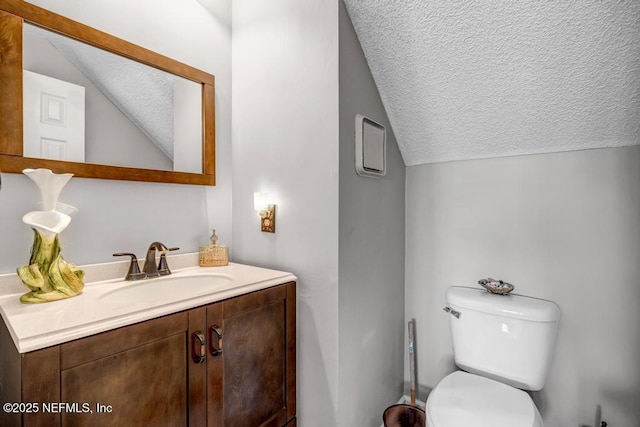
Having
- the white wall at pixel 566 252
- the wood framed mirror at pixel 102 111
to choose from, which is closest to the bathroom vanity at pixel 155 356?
the wood framed mirror at pixel 102 111

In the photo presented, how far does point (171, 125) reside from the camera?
4.97ft

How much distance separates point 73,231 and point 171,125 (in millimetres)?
625

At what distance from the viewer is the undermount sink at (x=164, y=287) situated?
1.17m

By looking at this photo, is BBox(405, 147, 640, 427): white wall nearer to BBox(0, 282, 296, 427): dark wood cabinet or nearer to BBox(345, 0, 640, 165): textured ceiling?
BBox(345, 0, 640, 165): textured ceiling

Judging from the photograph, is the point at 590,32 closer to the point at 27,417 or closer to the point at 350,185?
the point at 350,185

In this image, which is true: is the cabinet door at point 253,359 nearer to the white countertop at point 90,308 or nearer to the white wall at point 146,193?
the white countertop at point 90,308

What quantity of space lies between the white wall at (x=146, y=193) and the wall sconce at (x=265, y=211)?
0.90ft

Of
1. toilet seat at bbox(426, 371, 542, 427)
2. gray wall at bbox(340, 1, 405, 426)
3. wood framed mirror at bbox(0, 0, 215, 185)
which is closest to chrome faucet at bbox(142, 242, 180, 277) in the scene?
wood framed mirror at bbox(0, 0, 215, 185)

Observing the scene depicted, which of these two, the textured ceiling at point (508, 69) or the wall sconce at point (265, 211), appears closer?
the textured ceiling at point (508, 69)

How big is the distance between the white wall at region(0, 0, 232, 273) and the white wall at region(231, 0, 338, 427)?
12 cm

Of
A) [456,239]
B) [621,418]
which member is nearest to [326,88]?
[456,239]

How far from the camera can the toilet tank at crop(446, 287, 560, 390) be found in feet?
4.41

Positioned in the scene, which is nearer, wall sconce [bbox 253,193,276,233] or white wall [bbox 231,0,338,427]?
white wall [bbox 231,0,338,427]

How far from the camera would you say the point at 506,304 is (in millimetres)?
1420
